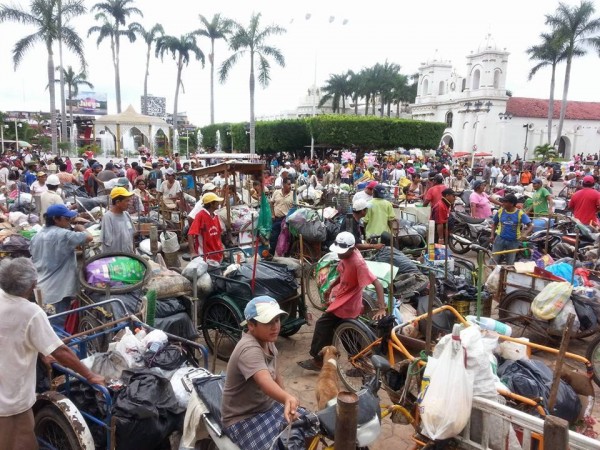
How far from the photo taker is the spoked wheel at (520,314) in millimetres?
5559

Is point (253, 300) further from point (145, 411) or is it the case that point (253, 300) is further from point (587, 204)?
point (587, 204)

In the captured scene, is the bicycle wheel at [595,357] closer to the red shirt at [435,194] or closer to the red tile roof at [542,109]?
the red shirt at [435,194]

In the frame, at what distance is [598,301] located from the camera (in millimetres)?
5320

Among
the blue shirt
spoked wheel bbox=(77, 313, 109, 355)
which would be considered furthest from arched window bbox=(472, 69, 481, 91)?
spoked wheel bbox=(77, 313, 109, 355)

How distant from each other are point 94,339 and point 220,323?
1.35 metres

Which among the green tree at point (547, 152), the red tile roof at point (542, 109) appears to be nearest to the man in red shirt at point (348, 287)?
the green tree at point (547, 152)

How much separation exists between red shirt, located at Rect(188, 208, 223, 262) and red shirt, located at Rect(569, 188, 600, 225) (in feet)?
21.6

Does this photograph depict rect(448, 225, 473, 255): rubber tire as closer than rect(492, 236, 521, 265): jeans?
No

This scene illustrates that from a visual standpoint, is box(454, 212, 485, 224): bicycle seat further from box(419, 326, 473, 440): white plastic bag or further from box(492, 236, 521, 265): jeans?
box(419, 326, 473, 440): white plastic bag

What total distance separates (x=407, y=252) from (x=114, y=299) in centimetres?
470

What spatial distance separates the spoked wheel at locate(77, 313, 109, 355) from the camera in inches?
175

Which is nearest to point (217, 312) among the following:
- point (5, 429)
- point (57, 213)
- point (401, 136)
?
point (57, 213)

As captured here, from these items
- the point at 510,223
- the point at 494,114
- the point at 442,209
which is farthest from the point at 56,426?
the point at 494,114

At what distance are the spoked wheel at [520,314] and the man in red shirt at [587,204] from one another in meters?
3.80
